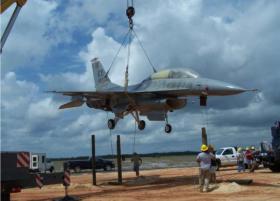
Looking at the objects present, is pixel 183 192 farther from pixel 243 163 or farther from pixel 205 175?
pixel 243 163

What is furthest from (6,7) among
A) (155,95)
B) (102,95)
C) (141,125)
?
(141,125)

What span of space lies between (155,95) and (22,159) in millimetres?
15870

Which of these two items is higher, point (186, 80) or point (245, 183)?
point (186, 80)

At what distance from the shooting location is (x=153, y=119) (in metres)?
31.8

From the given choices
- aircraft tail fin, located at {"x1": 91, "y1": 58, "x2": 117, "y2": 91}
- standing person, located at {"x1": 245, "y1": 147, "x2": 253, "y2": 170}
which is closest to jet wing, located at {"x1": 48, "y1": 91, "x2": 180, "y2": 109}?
aircraft tail fin, located at {"x1": 91, "y1": 58, "x2": 117, "y2": 91}

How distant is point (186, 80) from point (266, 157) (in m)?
7.09

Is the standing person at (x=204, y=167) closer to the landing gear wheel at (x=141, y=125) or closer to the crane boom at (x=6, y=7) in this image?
the crane boom at (x=6, y=7)

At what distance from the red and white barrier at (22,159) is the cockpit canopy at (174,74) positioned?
558 inches

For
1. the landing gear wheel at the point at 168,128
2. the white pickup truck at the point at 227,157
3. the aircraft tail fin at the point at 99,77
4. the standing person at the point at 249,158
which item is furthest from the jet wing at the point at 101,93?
the white pickup truck at the point at 227,157

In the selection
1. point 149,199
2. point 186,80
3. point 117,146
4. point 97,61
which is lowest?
point 149,199

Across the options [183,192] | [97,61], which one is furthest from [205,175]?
[97,61]

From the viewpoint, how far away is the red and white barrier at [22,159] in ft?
51.4

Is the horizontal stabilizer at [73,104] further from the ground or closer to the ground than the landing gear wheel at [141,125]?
further from the ground

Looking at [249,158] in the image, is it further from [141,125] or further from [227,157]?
[141,125]
